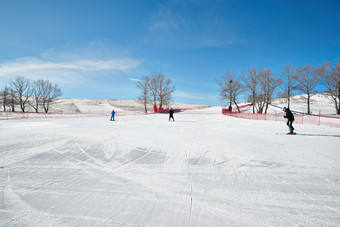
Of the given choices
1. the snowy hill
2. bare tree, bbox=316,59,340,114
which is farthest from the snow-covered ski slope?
the snowy hill

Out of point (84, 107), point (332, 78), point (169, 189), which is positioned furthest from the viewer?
point (84, 107)

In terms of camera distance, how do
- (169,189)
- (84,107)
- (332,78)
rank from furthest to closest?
(84,107) → (332,78) → (169,189)

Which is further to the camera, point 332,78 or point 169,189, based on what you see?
point 332,78

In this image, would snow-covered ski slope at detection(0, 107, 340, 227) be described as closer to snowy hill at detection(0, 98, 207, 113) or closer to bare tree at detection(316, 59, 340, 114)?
bare tree at detection(316, 59, 340, 114)

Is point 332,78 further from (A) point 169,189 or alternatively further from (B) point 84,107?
(B) point 84,107

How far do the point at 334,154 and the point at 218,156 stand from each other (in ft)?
12.1

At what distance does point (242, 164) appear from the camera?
4.06 metres

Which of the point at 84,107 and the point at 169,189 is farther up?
the point at 84,107

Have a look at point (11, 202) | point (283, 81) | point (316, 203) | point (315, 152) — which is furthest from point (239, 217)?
point (283, 81)

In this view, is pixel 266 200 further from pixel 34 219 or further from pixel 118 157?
pixel 118 157

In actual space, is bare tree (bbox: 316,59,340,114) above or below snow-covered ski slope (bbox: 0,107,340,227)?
above

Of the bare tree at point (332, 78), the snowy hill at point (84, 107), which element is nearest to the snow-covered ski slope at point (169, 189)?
the bare tree at point (332, 78)

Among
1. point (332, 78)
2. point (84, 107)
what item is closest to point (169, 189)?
point (332, 78)

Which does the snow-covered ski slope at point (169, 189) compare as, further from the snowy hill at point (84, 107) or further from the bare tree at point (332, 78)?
the snowy hill at point (84, 107)
